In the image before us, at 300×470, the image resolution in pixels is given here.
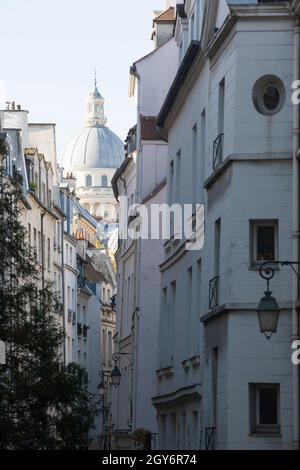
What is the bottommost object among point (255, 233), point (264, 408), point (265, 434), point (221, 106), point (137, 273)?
point (265, 434)

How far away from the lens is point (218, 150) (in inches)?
1099

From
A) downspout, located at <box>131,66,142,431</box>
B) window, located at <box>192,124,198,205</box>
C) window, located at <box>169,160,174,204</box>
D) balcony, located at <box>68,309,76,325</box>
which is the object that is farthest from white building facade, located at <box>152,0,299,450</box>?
balcony, located at <box>68,309,76,325</box>

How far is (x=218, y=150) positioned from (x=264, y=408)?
511cm

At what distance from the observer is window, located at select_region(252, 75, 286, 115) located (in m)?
25.9

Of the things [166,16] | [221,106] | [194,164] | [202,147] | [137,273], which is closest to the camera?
[221,106]

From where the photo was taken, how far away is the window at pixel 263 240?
2566 centimetres

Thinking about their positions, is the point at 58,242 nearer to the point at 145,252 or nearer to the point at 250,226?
the point at 145,252

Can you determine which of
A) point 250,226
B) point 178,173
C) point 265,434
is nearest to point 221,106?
point 250,226

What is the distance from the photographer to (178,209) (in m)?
35.7

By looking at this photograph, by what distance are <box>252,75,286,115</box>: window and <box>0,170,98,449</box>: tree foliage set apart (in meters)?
5.00

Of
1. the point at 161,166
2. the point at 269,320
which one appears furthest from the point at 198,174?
the point at 161,166

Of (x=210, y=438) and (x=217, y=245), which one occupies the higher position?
(x=217, y=245)

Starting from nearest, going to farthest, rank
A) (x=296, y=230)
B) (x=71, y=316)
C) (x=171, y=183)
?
(x=296, y=230), (x=171, y=183), (x=71, y=316)

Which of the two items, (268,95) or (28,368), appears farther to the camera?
(28,368)
